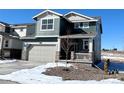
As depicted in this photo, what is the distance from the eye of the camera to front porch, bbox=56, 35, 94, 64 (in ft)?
63.0

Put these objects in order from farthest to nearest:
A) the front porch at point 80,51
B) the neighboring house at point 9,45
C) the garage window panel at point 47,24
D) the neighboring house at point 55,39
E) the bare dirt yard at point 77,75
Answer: the neighboring house at point 9,45
the garage window panel at point 47,24
the neighboring house at point 55,39
the front porch at point 80,51
the bare dirt yard at point 77,75

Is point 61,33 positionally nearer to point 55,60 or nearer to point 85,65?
point 55,60

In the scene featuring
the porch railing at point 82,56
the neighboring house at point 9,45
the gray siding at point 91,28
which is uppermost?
the gray siding at point 91,28

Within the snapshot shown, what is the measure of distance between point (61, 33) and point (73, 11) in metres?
5.17

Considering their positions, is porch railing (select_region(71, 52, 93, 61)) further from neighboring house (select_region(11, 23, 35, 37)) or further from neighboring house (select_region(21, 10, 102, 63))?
neighboring house (select_region(11, 23, 35, 37))

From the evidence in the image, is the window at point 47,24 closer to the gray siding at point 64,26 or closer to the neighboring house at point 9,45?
the gray siding at point 64,26

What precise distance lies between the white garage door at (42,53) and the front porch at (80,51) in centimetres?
119

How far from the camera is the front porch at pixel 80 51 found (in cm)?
1920

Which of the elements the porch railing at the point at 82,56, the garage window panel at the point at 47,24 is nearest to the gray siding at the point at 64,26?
the garage window panel at the point at 47,24

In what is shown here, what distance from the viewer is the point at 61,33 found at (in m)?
21.6

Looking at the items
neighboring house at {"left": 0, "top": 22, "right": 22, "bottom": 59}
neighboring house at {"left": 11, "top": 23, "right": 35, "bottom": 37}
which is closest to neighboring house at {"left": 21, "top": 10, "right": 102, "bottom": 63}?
neighboring house at {"left": 0, "top": 22, "right": 22, "bottom": 59}

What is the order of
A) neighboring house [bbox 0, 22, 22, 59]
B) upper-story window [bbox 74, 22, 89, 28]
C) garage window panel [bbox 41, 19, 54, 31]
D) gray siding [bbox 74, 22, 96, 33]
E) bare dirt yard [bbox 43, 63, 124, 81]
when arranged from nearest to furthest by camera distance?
1. bare dirt yard [bbox 43, 63, 124, 81]
2. garage window panel [bbox 41, 19, 54, 31]
3. gray siding [bbox 74, 22, 96, 33]
4. upper-story window [bbox 74, 22, 89, 28]
5. neighboring house [bbox 0, 22, 22, 59]
